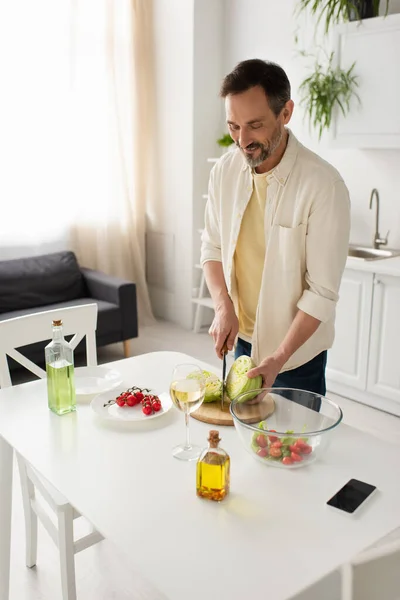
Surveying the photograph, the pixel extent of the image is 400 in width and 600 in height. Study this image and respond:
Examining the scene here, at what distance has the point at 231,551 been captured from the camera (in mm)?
1019

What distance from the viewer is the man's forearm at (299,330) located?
5.52 feet

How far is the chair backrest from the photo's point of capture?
190 centimetres

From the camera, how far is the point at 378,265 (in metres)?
3.21

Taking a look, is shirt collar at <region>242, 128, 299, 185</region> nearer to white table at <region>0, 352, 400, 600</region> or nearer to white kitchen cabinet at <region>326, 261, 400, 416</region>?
white table at <region>0, 352, 400, 600</region>

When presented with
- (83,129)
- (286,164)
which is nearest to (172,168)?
(83,129)

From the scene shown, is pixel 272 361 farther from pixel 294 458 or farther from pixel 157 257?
pixel 157 257

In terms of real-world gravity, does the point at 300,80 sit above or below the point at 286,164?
above

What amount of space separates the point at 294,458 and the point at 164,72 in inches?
166

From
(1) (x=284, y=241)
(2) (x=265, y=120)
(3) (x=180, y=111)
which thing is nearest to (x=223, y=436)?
(1) (x=284, y=241)

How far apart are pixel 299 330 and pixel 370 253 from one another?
7.25ft

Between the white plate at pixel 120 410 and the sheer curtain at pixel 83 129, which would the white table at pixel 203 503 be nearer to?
the white plate at pixel 120 410

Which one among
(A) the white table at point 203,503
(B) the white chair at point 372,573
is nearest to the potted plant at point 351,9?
(A) the white table at point 203,503

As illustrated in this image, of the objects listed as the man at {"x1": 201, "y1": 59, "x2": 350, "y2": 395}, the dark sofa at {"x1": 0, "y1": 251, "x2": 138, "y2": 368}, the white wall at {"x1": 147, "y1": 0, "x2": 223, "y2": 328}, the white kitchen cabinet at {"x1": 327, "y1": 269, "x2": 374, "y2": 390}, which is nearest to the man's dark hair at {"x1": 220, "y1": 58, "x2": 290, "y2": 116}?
the man at {"x1": 201, "y1": 59, "x2": 350, "y2": 395}

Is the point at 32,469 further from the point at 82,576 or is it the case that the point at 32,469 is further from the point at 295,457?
the point at 295,457
